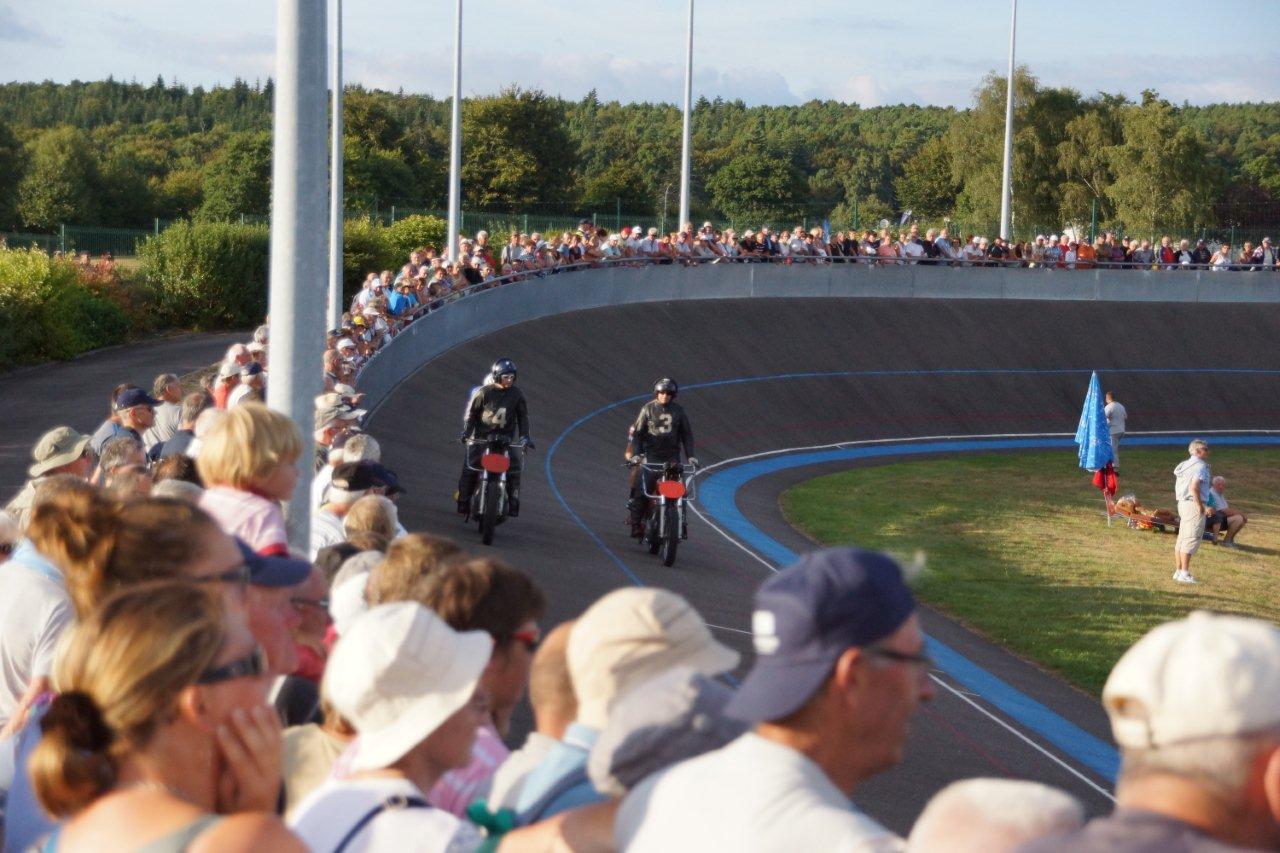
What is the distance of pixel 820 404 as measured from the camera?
115 feet

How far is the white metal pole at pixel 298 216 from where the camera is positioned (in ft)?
21.4

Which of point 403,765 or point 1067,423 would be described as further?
point 1067,423

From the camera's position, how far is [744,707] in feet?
9.31

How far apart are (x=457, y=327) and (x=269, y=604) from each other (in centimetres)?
2440

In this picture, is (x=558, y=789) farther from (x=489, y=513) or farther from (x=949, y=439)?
(x=949, y=439)

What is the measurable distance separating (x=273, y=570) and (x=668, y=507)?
509 inches

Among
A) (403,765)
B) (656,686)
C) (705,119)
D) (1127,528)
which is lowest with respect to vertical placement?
(1127,528)

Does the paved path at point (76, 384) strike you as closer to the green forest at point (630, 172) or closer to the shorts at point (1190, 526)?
the shorts at point (1190, 526)

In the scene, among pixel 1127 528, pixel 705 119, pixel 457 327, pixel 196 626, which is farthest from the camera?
pixel 705 119

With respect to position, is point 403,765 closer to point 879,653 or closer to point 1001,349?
point 879,653

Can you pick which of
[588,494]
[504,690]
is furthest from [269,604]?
[588,494]

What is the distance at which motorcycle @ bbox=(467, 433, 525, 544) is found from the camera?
52.7ft

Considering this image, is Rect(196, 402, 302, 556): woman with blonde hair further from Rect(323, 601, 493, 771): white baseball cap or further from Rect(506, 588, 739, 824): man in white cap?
Rect(506, 588, 739, 824): man in white cap

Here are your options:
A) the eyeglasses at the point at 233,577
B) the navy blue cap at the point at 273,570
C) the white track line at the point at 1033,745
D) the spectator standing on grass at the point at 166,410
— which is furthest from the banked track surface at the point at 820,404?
the eyeglasses at the point at 233,577
